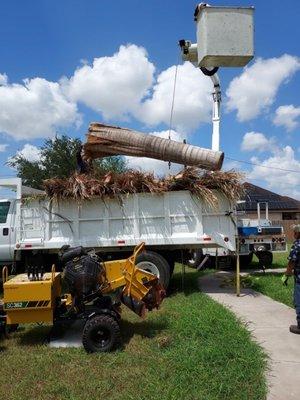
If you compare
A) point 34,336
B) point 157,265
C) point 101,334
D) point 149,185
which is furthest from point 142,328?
point 149,185

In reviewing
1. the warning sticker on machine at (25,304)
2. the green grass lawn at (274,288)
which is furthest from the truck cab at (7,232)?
the green grass lawn at (274,288)

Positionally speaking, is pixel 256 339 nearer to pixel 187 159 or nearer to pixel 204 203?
pixel 204 203

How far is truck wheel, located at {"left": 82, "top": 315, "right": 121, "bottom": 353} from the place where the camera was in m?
6.00

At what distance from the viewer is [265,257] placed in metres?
15.0

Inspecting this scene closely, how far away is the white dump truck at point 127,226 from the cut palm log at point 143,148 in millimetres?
801

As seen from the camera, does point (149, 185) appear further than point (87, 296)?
Yes

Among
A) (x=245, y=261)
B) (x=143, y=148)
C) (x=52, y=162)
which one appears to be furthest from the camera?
(x=52, y=162)

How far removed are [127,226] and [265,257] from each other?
6865 mm

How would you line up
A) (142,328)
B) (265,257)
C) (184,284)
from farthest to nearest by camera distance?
(265,257), (184,284), (142,328)

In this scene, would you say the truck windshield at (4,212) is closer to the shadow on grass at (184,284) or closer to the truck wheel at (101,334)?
the shadow on grass at (184,284)

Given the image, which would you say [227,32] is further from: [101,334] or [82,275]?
[101,334]

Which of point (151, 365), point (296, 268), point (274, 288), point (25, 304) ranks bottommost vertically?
point (151, 365)

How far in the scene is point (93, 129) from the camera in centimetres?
1063

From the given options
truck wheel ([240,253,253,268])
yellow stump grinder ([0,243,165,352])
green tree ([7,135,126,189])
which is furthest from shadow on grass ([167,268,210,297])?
green tree ([7,135,126,189])
